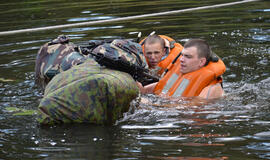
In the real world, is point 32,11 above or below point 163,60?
above

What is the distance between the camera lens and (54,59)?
6.52 meters

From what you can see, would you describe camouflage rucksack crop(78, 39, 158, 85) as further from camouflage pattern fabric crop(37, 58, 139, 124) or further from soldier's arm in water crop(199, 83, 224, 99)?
soldier's arm in water crop(199, 83, 224, 99)

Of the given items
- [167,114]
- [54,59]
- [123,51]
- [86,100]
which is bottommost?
[167,114]

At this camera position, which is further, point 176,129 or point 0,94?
point 0,94

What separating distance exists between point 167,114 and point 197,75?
992 mm

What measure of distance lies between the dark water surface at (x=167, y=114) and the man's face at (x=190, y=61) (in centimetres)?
55

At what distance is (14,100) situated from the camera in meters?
6.23

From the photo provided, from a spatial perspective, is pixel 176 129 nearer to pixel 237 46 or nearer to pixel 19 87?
pixel 19 87

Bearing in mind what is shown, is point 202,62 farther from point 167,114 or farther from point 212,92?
point 167,114

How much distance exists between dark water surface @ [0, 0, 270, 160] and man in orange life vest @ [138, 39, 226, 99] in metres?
0.25

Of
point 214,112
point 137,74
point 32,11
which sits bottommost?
point 214,112

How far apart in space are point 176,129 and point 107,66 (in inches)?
42.8

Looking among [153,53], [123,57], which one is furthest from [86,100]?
[153,53]

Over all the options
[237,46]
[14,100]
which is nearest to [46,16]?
[237,46]
